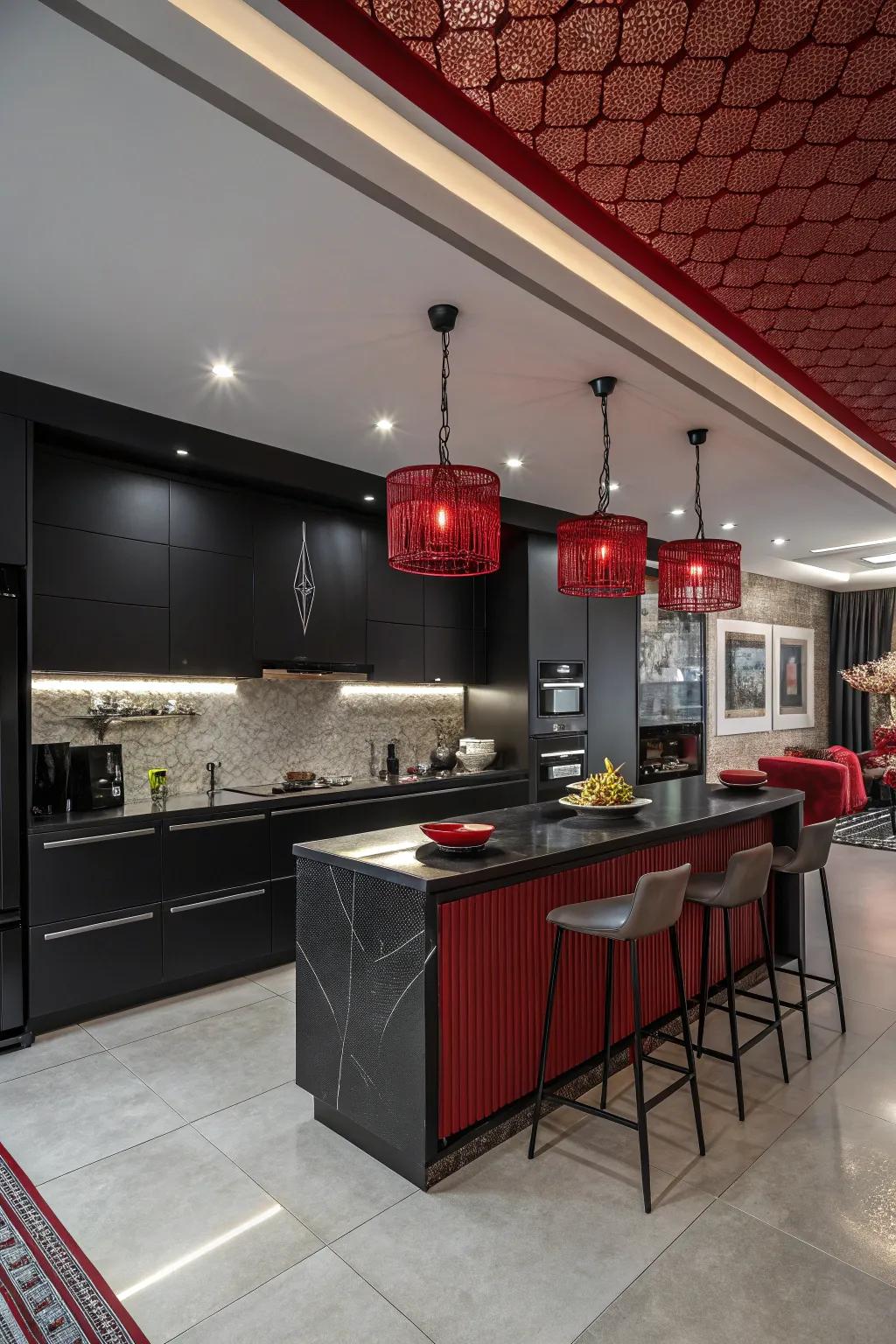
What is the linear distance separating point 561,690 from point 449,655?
0.93 m

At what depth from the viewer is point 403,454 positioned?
4270 mm

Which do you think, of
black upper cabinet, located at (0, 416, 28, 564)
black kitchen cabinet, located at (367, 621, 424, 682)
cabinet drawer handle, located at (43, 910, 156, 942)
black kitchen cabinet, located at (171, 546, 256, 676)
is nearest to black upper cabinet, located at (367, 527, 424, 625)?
black kitchen cabinet, located at (367, 621, 424, 682)

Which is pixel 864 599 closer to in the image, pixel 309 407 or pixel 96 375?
pixel 309 407

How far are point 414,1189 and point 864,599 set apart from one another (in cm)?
963

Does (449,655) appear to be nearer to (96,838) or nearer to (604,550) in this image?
(604,550)

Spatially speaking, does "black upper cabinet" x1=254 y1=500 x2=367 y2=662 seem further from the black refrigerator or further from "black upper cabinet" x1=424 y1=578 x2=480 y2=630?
the black refrigerator

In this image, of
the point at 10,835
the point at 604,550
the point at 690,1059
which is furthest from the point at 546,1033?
the point at 10,835

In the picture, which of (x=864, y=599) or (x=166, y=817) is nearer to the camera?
(x=166, y=817)

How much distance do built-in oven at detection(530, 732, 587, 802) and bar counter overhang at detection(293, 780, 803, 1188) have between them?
2.49m

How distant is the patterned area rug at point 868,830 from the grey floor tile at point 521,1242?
5.57 meters

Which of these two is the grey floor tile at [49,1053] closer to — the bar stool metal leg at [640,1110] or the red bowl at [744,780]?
the bar stool metal leg at [640,1110]

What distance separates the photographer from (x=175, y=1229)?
2.12 m

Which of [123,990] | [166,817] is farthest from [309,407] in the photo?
[123,990]

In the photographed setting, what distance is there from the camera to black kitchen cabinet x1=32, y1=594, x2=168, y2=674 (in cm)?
360
